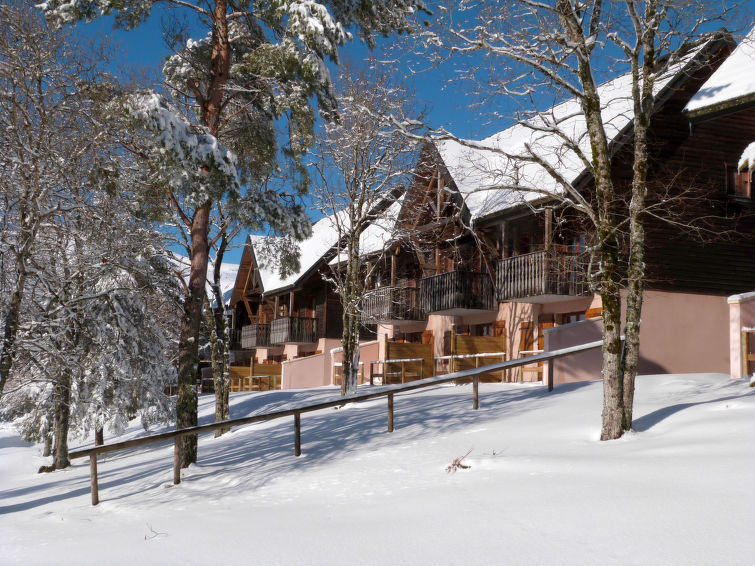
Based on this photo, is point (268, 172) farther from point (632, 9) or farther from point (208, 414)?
point (208, 414)

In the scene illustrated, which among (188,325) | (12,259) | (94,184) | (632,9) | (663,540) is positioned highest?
(632,9)

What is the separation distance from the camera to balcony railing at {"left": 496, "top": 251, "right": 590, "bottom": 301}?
2156 cm

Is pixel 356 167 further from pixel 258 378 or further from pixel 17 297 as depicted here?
pixel 258 378

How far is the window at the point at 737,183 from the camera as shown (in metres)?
21.9

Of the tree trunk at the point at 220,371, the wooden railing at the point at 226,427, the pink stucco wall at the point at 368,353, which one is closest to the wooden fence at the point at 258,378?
the pink stucco wall at the point at 368,353

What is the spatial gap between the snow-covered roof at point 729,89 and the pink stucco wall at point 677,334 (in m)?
5.09

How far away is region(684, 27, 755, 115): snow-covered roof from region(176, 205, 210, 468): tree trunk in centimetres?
1261

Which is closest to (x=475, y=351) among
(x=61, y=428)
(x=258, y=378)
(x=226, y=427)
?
(x=61, y=428)

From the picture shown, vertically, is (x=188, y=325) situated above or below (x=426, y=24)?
below

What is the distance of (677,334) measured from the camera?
68.4 ft

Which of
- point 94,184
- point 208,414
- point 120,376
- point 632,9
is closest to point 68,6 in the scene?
point 94,184

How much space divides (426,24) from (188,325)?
6850 mm

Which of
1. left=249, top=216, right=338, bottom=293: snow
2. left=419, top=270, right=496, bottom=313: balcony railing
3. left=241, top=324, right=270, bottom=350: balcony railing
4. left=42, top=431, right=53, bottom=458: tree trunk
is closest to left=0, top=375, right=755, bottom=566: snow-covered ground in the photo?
left=42, top=431, right=53, bottom=458: tree trunk

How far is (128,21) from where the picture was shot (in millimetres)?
13906
